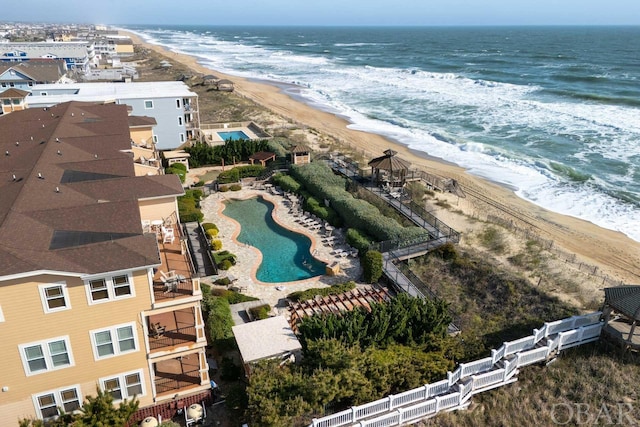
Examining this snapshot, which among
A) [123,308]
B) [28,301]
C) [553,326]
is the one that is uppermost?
[28,301]

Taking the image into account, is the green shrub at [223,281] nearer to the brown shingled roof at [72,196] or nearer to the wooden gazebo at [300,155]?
the brown shingled roof at [72,196]

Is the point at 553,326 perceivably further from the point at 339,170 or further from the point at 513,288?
the point at 339,170

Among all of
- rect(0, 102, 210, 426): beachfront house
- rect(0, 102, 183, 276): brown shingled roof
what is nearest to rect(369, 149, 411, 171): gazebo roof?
rect(0, 102, 183, 276): brown shingled roof

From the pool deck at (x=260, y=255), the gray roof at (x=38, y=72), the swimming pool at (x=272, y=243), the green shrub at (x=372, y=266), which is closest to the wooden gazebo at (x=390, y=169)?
the pool deck at (x=260, y=255)

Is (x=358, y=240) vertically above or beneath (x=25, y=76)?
beneath

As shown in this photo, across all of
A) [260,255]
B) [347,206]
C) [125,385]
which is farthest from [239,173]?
[125,385]

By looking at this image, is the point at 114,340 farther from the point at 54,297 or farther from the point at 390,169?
the point at 390,169

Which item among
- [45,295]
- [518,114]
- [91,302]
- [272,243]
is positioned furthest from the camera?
[518,114]

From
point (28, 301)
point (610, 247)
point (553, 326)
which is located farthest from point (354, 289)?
point (610, 247)
